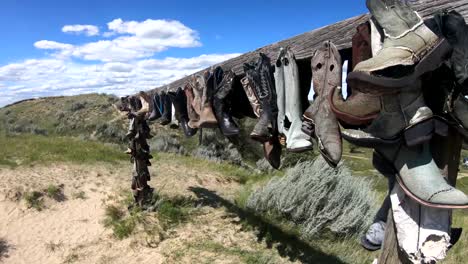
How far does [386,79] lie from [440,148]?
43 centimetres

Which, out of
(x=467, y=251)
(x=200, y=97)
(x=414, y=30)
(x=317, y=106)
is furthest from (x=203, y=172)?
(x=414, y=30)

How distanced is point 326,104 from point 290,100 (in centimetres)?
41

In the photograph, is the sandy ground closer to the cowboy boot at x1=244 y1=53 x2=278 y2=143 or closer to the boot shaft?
the cowboy boot at x1=244 y1=53 x2=278 y2=143

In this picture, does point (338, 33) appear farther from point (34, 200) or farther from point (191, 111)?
point (34, 200)

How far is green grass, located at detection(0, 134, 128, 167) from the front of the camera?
A: 816 cm

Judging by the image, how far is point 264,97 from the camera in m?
2.29

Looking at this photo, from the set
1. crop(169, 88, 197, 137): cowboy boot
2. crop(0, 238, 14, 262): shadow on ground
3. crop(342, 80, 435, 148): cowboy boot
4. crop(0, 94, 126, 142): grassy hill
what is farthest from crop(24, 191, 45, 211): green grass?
crop(0, 94, 126, 142): grassy hill

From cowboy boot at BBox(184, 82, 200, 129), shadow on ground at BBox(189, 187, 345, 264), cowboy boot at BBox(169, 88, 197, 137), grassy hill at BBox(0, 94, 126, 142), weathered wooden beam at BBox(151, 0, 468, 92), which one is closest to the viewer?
weathered wooden beam at BBox(151, 0, 468, 92)

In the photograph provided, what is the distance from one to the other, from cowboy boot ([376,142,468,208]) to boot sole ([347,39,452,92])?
0.83 feet

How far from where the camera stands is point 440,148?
5.09ft

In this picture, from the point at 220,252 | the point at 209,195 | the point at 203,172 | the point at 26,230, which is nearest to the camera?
the point at 220,252

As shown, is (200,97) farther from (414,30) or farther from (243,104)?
(414,30)

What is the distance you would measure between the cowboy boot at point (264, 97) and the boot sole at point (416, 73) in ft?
2.98

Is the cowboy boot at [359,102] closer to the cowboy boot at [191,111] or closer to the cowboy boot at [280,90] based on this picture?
the cowboy boot at [280,90]
